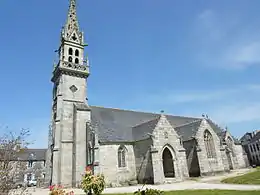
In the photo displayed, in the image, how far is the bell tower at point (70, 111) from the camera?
2411 centimetres

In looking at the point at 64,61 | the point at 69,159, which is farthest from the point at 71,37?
the point at 69,159

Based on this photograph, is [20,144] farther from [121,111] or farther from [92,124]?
[121,111]

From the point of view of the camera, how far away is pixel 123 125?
94.5 feet

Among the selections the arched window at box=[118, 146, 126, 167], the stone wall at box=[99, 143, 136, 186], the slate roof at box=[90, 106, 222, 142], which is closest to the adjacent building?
the slate roof at box=[90, 106, 222, 142]

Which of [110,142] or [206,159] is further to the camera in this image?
[206,159]

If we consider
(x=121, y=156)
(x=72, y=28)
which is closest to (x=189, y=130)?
(x=121, y=156)

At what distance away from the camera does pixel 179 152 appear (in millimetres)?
24531

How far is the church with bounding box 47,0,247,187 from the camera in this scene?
23.4 metres

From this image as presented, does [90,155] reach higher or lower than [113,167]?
higher

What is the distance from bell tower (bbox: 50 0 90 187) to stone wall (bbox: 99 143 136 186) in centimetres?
286

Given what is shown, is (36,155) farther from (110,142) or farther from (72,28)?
(110,142)

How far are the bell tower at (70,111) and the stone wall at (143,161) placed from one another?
642 cm

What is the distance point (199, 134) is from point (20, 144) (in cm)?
2365

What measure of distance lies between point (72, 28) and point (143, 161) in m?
22.6
